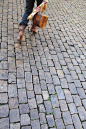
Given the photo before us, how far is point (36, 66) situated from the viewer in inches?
115

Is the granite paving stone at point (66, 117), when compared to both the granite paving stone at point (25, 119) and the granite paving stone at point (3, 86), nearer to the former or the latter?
the granite paving stone at point (25, 119)

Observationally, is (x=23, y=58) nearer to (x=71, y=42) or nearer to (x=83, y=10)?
(x=71, y=42)

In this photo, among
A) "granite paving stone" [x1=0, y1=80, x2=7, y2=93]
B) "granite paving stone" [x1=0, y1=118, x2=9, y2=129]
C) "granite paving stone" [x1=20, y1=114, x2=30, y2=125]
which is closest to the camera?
"granite paving stone" [x1=0, y1=118, x2=9, y2=129]

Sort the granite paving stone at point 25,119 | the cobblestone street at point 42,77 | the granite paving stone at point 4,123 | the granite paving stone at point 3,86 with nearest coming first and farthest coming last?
the granite paving stone at point 4,123
the granite paving stone at point 25,119
the cobblestone street at point 42,77
the granite paving stone at point 3,86

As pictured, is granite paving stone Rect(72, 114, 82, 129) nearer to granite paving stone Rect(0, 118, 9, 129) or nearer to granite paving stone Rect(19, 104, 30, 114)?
granite paving stone Rect(19, 104, 30, 114)

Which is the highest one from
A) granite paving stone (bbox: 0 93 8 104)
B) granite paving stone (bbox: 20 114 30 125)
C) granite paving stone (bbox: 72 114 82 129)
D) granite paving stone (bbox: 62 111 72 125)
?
granite paving stone (bbox: 0 93 8 104)

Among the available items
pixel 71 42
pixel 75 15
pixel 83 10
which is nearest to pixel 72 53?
pixel 71 42

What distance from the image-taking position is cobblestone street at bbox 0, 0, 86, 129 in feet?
6.94

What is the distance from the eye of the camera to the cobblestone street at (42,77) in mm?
2115

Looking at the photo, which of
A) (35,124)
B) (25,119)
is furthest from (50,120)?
(25,119)

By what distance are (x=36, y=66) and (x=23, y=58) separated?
1.26 ft

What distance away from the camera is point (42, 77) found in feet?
8.93

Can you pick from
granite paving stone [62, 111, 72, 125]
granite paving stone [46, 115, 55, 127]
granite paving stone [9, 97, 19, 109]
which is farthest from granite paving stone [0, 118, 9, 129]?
granite paving stone [62, 111, 72, 125]

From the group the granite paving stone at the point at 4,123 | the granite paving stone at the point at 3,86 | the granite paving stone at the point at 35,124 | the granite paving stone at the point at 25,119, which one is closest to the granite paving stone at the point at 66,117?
the granite paving stone at the point at 35,124
